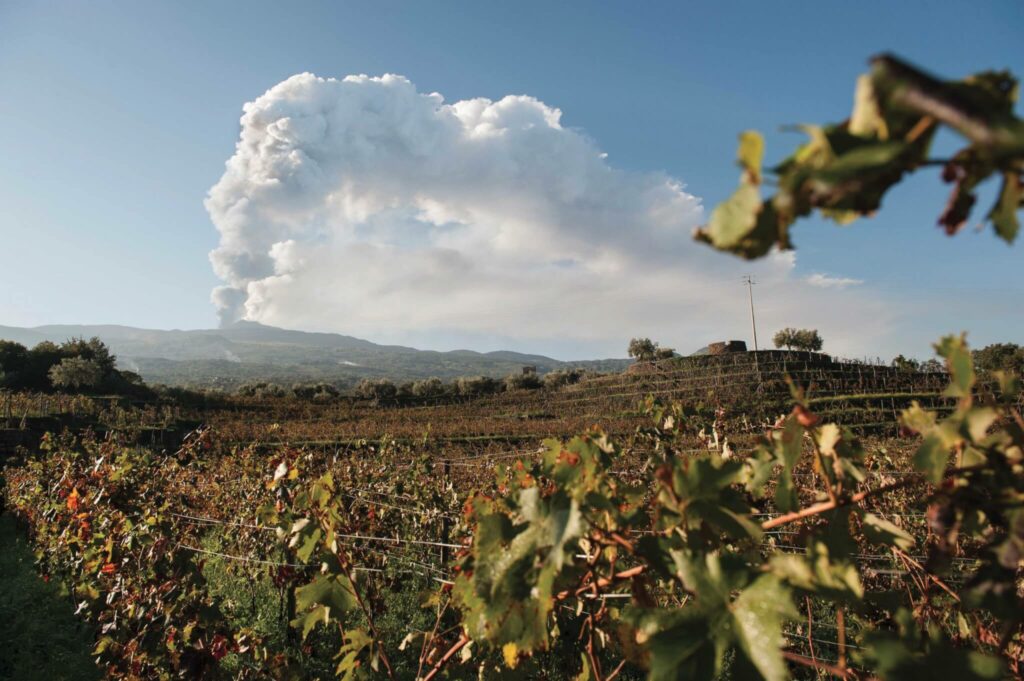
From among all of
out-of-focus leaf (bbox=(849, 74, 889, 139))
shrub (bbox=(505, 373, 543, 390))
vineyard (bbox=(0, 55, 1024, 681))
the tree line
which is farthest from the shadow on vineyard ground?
shrub (bbox=(505, 373, 543, 390))

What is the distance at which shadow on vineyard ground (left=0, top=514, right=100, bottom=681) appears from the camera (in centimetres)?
443

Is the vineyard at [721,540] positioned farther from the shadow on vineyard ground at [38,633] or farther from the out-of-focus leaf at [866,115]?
the shadow on vineyard ground at [38,633]

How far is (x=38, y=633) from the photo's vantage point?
517 cm

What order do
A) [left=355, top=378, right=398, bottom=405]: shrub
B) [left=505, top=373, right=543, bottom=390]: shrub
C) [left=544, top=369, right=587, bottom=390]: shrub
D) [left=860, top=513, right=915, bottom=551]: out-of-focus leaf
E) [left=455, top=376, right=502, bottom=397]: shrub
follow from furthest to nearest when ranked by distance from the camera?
→ 1. [left=544, top=369, right=587, bottom=390]: shrub
2. [left=505, top=373, right=543, bottom=390]: shrub
3. [left=455, top=376, right=502, bottom=397]: shrub
4. [left=355, top=378, right=398, bottom=405]: shrub
5. [left=860, top=513, right=915, bottom=551]: out-of-focus leaf

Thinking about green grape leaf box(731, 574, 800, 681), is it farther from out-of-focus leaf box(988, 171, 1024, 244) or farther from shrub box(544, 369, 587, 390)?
shrub box(544, 369, 587, 390)

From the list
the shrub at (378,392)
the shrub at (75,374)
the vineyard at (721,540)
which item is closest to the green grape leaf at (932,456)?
the vineyard at (721,540)

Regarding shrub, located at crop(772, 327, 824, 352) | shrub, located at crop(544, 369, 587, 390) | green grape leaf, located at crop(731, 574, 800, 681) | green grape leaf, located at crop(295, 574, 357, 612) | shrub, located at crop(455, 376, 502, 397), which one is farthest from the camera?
shrub, located at crop(772, 327, 824, 352)

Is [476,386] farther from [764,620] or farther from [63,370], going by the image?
[764,620]

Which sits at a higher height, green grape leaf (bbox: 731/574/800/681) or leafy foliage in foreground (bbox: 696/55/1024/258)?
leafy foliage in foreground (bbox: 696/55/1024/258)

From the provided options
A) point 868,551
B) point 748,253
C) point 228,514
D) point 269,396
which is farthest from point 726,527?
point 269,396

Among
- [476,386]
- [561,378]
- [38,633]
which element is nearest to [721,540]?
[38,633]

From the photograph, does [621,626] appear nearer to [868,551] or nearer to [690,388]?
[868,551]

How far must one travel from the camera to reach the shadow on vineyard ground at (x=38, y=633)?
4426mm

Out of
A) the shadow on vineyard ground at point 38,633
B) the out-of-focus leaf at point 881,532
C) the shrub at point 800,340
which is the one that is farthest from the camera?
the shrub at point 800,340
